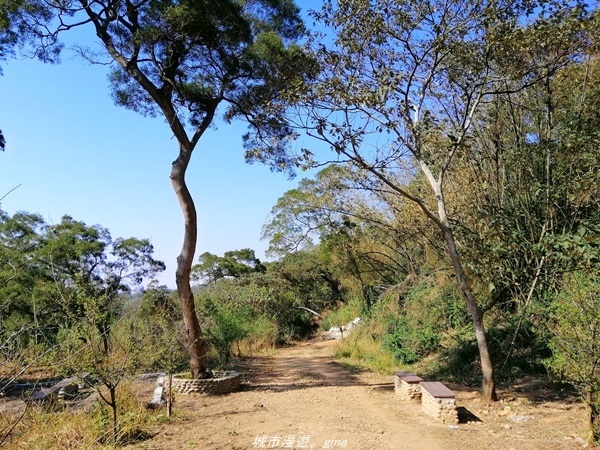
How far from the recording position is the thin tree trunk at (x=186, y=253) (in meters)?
7.94

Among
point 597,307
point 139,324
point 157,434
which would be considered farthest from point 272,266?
point 597,307

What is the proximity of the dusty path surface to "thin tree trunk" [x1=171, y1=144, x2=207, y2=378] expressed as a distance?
1.09m

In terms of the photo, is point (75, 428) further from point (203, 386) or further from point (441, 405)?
point (441, 405)

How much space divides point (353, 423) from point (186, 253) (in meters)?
4.38

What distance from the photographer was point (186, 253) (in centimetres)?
812

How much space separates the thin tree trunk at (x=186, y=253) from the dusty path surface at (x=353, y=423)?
1.09 metres

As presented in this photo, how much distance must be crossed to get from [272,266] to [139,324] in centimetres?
1537

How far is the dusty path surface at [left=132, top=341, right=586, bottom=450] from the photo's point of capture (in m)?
4.39

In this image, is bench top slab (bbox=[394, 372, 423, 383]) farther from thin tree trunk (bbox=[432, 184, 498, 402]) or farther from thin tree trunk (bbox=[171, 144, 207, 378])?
thin tree trunk (bbox=[171, 144, 207, 378])

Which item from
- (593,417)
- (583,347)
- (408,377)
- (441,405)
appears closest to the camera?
(583,347)

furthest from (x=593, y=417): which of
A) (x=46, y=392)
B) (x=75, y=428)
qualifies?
(x=46, y=392)

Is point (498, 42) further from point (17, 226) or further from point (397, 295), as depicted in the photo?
point (17, 226)

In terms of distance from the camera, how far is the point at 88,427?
14.3ft

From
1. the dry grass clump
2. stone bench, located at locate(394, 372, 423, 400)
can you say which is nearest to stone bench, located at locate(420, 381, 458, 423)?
stone bench, located at locate(394, 372, 423, 400)
